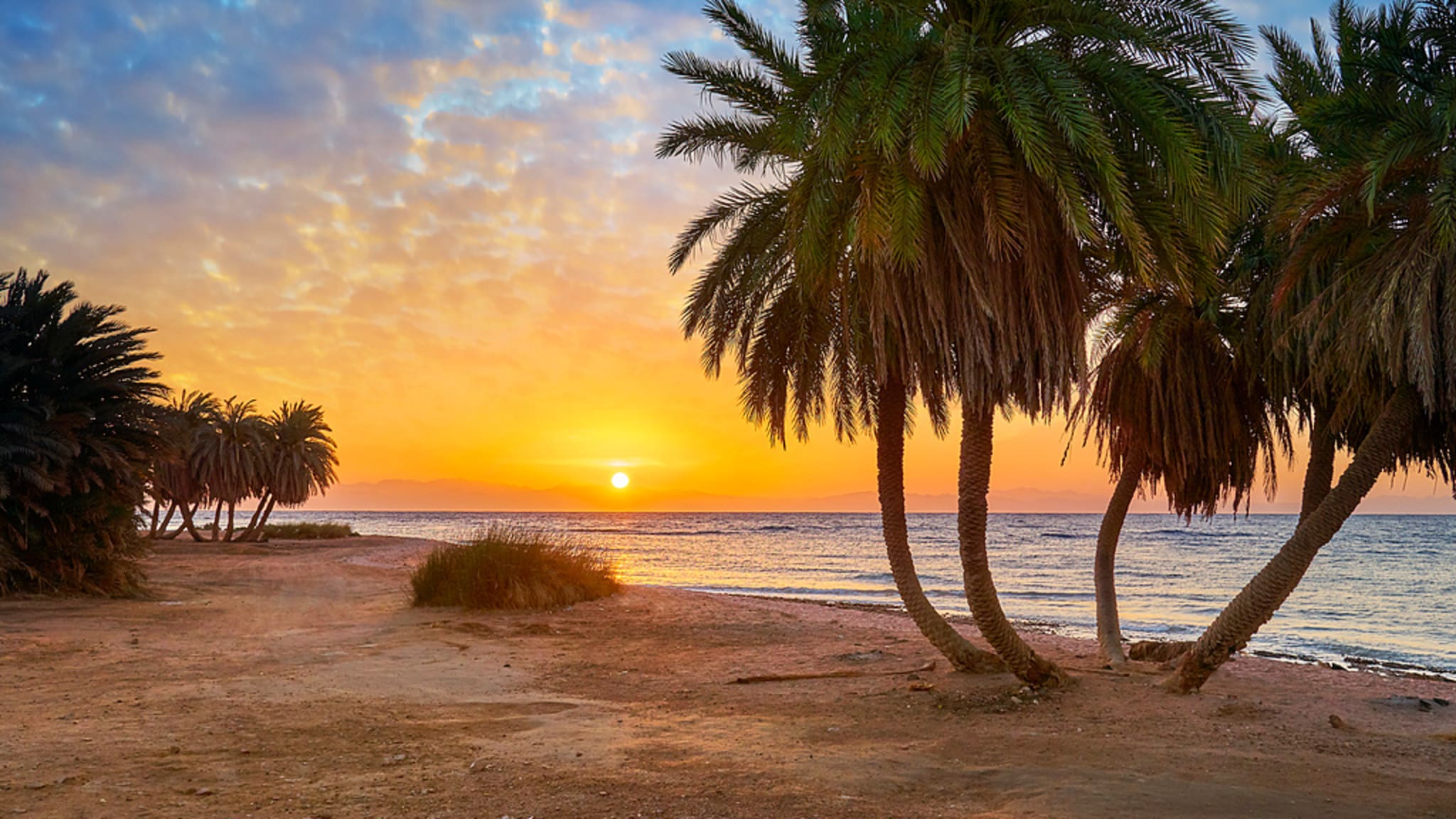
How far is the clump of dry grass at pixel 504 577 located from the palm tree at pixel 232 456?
2717 cm

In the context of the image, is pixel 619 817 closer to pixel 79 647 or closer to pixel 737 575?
pixel 79 647

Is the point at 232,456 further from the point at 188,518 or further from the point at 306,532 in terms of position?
the point at 306,532

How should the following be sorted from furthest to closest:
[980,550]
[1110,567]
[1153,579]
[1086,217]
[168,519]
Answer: [168,519] → [1153,579] → [1110,567] → [980,550] → [1086,217]

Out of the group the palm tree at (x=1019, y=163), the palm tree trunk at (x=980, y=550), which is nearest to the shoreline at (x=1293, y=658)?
the palm tree trunk at (x=980, y=550)

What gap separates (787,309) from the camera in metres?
11.4

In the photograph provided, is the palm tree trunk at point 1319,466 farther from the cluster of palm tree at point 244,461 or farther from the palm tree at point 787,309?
the cluster of palm tree at point 244,461

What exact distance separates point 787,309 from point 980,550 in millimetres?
3702

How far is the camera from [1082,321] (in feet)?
30.5

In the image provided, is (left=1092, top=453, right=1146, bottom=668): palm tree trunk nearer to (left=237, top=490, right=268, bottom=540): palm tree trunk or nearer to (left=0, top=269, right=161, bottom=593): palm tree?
(left=0, top=269, right=161, bottom=593): palm tree

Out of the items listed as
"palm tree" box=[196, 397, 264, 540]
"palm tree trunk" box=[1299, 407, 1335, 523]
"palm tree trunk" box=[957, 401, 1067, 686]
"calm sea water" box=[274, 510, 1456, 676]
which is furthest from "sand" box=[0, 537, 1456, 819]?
"palm tree" box=[196, 397, 264, 540]

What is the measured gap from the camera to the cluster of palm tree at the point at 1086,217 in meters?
8.44

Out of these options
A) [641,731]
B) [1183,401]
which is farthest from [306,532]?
[1183,401]

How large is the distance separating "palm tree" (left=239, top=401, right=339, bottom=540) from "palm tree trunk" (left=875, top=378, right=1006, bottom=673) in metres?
40.2

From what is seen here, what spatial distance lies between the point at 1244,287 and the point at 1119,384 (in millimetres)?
1883
